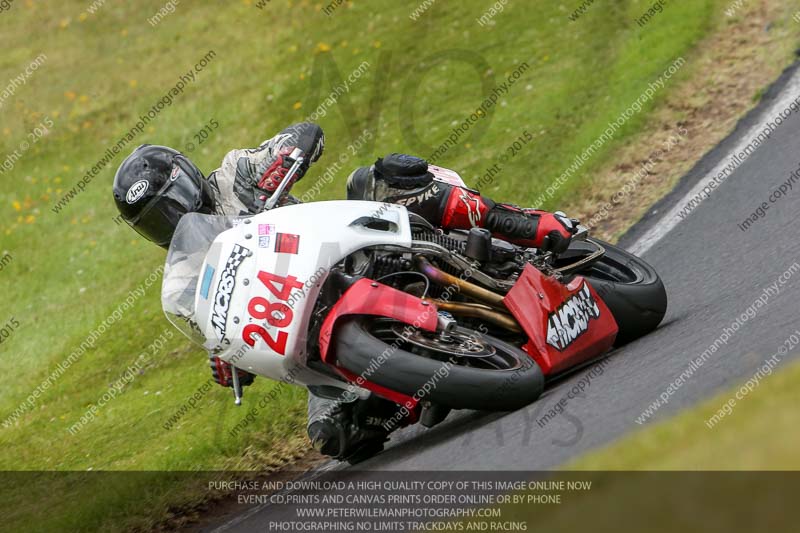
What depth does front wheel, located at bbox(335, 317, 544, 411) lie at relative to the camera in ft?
17.8

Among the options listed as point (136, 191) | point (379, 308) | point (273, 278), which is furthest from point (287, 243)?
point (136, 191)

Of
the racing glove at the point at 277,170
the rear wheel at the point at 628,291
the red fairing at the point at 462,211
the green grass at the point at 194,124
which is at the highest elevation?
the rear wheel at the point at 628,291

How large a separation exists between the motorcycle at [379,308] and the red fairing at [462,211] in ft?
0.92

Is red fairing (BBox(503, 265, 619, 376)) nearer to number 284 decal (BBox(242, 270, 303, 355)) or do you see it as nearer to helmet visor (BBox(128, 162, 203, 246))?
number 284 decal (BBox(242, 270, 303, 355))

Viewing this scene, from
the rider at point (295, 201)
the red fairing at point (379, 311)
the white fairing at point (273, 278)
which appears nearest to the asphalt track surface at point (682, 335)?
the rider at point (295, 201)

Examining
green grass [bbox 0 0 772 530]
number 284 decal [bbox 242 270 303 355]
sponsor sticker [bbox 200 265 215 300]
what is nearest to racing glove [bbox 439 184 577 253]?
number 284 decal [bbox 242 270 303 355]

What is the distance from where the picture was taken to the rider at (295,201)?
21.1ft

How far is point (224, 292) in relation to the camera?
582 cm

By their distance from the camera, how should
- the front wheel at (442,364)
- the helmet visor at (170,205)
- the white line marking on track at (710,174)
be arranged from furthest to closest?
1. the white line marking on track at (710,174)
2. the helmet visor at (170,205)
3. the front wheel at (442,364)

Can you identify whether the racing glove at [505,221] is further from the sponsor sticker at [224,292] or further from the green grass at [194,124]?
the green grass at [194,124]

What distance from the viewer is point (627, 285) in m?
6.92

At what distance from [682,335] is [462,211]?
1.55 m

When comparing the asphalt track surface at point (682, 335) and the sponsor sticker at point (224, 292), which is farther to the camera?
the sponsor sticker at point (224, 292)

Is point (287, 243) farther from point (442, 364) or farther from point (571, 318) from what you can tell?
point (571, 318)
